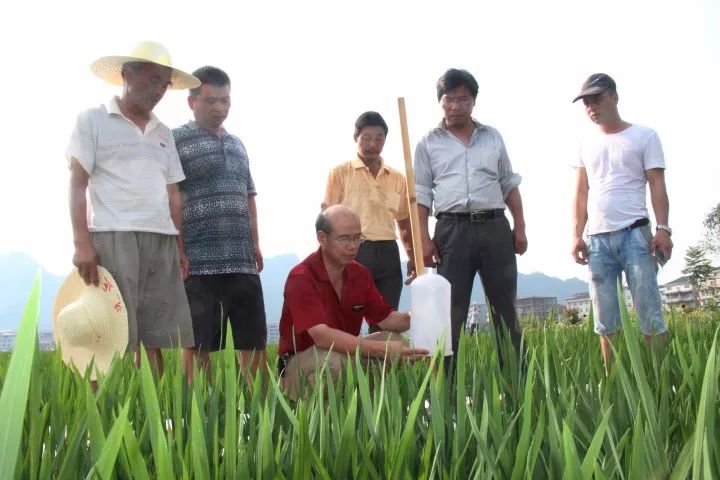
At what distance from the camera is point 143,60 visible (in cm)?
264

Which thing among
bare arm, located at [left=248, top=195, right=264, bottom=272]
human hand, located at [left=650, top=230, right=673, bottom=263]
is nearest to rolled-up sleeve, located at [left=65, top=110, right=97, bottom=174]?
bare arm, located at [left=248, top=195, right=264, bottom=272]

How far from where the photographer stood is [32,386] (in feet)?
3.00

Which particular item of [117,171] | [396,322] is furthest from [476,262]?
[117,171]

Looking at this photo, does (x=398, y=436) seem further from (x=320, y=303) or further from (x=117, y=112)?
(x=117, y=112)

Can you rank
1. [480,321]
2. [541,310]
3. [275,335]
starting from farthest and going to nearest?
[275,335] → [541,310] → [480,321]

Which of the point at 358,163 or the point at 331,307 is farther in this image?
the point at 358,163

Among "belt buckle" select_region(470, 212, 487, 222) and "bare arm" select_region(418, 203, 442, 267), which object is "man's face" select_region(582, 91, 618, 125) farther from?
"bare arm" select_region(418, 203, 442, 267)

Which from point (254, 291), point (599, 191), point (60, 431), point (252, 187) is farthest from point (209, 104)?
point (60, 431)

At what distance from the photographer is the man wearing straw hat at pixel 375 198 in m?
3.63

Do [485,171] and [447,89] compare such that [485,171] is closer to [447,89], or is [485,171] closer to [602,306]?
[447,89]

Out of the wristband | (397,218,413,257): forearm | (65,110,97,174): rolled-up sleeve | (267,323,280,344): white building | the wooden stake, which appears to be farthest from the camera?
(267,323,280,344): white building

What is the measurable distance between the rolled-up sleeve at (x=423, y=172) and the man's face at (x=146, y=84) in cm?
113

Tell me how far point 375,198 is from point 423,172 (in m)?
0.55

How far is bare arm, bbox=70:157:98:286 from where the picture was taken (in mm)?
2501
